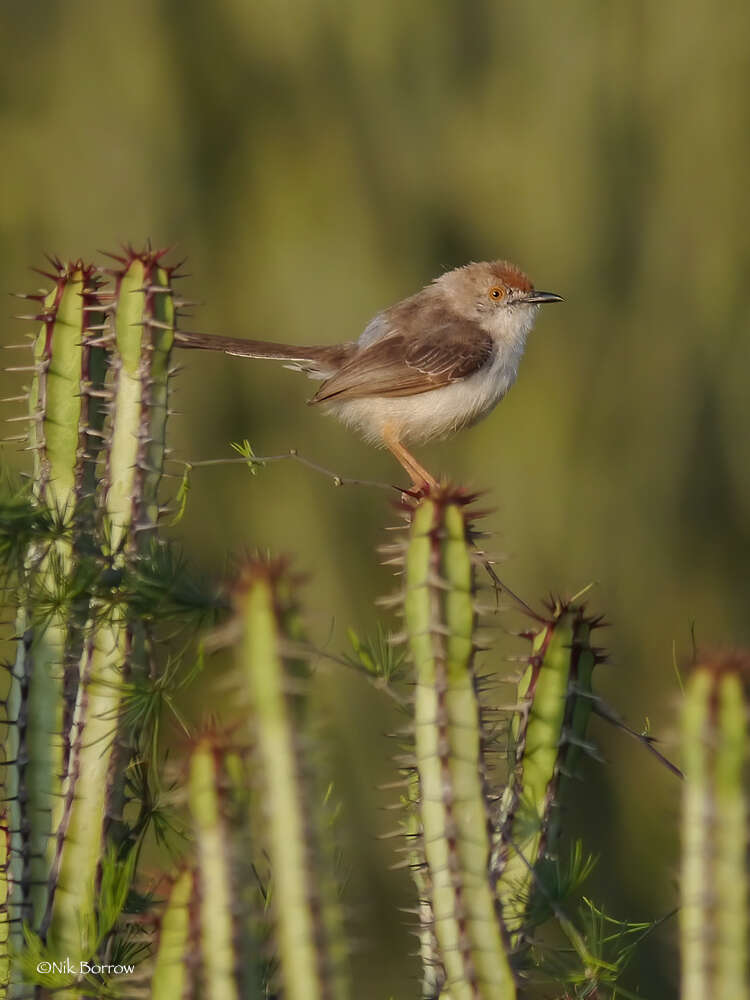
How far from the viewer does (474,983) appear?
233 centimetres

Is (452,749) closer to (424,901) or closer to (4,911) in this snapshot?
(424,901)

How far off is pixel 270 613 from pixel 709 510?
9.10 m

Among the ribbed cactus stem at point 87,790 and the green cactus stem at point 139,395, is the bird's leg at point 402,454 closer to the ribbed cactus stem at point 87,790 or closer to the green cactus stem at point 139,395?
the green cactus stem at point 139,395

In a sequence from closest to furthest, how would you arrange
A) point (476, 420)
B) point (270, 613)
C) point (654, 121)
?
point (270, 613), point (476, 420), point (654, 121)

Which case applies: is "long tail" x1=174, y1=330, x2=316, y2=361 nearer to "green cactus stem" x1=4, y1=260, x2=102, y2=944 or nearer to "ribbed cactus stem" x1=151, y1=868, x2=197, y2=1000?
"green cactus stem" x1=4, y1=260, x2=102, y2=944

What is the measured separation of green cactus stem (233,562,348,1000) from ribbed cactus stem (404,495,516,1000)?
345mm

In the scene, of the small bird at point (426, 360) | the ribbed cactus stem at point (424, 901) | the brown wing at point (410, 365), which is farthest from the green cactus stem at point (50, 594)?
the brown wing at point (410, 365)

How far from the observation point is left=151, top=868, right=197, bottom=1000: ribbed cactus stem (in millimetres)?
2086

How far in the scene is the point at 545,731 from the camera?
111 inches

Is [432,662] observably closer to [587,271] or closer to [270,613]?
[270,613]

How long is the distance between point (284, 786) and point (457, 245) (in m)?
8.52

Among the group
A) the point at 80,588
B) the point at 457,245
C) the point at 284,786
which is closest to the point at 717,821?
the point at 284,786

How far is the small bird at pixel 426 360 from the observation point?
18.3 ft

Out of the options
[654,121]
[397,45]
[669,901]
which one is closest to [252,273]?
[397,45]
